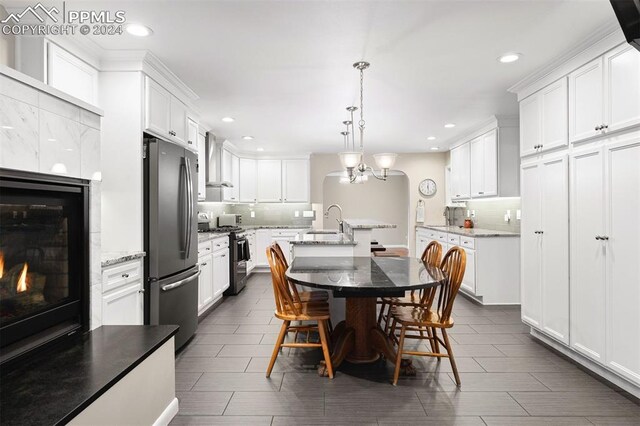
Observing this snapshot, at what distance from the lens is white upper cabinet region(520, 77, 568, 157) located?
3.05 metres

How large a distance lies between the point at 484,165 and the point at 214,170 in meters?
4.20

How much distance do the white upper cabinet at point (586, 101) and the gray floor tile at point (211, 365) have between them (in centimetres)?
322

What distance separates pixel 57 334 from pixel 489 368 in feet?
9.62

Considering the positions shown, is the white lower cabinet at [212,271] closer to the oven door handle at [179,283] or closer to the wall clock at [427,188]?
the oven door handle at [179,283]

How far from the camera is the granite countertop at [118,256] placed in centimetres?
240

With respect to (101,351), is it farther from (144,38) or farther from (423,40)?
(423,40)

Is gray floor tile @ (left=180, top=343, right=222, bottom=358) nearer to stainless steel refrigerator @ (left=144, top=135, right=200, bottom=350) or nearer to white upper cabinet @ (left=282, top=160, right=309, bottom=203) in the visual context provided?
stainless steel refrigerator @ (left=144, top=135, right=200, bottom=350)

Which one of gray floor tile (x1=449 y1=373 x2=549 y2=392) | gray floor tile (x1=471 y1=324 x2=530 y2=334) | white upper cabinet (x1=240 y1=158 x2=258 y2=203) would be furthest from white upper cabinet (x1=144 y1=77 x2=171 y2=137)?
white upper cabinet (x1=240 y1=158 x2=258 y2=203)

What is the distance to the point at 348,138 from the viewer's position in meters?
6.25

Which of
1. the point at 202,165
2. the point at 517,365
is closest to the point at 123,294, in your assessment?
the point at 517,365

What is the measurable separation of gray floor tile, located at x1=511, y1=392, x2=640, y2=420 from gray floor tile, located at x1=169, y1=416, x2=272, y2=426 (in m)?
1.64

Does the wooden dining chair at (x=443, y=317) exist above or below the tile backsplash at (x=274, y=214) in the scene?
below

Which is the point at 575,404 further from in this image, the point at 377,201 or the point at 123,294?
the point at 377,201

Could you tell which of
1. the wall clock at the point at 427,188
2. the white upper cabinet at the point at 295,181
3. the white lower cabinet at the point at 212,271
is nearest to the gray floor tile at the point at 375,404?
the white lower cabinet at the point at 212,271
